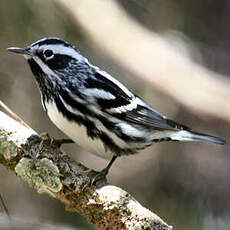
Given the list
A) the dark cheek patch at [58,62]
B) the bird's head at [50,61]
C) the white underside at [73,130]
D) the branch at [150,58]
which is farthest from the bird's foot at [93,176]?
the branch at [150,58]

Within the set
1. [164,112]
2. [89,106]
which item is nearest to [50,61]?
[89,106]

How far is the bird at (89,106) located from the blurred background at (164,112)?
1.25m

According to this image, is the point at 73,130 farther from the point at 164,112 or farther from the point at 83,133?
the point at 164,112

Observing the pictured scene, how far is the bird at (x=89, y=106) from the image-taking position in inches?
141

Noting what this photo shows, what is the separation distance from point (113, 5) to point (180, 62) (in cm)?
112

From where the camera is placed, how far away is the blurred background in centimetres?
522

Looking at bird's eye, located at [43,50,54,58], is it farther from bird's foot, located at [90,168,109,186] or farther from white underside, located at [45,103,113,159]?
bird's foot, located at [90,168,109,186]

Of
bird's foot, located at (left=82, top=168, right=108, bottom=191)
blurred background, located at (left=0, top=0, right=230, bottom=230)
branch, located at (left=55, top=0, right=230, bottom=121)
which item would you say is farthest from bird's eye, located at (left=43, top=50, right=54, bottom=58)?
branch, located at (left=55, top=0, right=230, bottom=121)

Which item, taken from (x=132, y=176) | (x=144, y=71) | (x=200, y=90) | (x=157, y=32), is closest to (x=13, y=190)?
(x=132, y=176)

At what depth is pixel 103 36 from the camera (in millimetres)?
5629

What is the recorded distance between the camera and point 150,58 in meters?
5.70

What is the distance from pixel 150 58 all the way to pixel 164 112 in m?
0.82

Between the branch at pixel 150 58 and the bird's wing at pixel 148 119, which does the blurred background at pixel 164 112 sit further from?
the bird's wing at pixel 148 119

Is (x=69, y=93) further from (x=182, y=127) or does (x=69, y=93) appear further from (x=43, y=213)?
(x=43, y=213)
